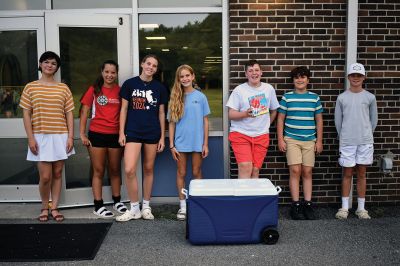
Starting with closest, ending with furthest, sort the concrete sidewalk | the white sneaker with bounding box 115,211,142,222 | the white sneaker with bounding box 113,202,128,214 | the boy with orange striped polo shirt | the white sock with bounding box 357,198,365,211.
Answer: the concrete sidewalk < the boy with orange striped polo shirt < the white sneaker with bounding box 115,211,142,222 < the white sock with bounding box 357,198,365,211 < the white sneaker with bounding box 113,202,128,214

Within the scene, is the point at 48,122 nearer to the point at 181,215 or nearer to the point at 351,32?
the point at 181,215

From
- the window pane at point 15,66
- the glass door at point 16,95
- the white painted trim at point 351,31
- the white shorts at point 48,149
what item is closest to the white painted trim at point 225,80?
the white painted trim at point 351,31

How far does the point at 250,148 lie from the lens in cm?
552

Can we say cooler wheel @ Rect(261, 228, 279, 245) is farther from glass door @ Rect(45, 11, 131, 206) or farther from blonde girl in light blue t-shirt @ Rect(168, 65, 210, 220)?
glass door @ Rect(45, 11, 131, 206)

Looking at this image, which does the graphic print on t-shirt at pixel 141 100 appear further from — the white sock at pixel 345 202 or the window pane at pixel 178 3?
the white sock at pixel 345 202

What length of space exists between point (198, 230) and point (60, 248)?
1364 mm

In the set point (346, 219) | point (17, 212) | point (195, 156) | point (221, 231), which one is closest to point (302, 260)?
point (221, 231)

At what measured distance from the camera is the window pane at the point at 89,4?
612 centimetres

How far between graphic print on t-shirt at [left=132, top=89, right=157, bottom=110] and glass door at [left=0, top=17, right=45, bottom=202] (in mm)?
1488

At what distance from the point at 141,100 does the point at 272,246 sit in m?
2.20

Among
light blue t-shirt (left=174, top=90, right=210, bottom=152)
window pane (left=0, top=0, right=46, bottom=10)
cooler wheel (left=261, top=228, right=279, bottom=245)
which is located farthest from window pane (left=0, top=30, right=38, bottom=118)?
cooler wheel (left=261, top=228, right=279, bottom=245)

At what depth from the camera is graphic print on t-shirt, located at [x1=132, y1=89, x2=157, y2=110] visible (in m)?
5.48

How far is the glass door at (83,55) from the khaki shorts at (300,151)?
2.20 meters

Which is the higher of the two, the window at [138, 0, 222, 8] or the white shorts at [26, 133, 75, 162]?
the window at [138, 0, 222, 8]
